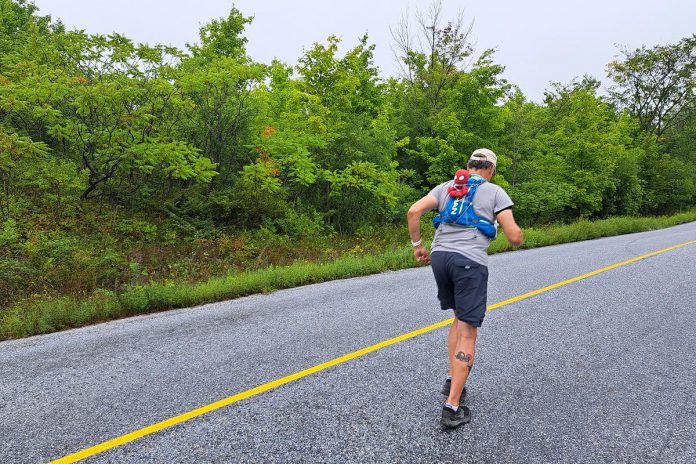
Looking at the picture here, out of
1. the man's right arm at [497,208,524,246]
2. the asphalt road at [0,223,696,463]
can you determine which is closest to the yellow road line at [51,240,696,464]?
the asphalt road at [0,223,696,463]

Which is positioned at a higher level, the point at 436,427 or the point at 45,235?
the point at 45,235

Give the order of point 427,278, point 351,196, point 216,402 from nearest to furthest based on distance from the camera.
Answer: point 216,402
point 427,278
point 351,196

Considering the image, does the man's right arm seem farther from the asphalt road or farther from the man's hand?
the asphalt road

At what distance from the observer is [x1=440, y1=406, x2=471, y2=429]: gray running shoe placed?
2.72 meters

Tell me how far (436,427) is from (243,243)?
908 centimetres

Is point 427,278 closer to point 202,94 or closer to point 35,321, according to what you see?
point 35,321

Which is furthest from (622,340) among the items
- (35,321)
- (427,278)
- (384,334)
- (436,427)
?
(35,321)

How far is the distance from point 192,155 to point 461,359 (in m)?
10.2

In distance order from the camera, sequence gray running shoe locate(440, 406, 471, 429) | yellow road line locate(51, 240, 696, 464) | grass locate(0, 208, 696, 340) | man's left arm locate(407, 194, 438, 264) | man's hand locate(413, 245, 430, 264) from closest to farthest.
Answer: yellow road line locate(51, 240, 696, 464)
gray running shoe locate(440, 406, 471, 429)
man's left arm locate(407, 194, 438, 264)
man's hand locate(413, 245, 430, 264)
grass locate(0, 208, 696, 340)

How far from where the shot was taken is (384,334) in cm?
461

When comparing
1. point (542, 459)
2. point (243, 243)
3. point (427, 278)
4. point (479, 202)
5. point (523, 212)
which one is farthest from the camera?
point (523, 212)

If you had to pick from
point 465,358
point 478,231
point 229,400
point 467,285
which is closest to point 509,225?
point 478,231

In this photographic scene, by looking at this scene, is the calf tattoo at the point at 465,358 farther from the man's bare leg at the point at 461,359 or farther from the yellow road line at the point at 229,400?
the yellow road line at the point at 229,400

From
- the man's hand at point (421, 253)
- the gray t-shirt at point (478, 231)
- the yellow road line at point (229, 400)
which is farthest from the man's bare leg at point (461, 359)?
the yellow road line at point (229, 400)
